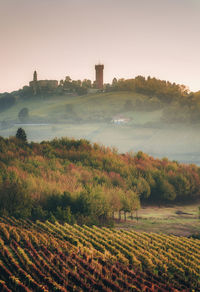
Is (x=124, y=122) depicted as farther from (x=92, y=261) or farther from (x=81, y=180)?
(x=92, y=261)

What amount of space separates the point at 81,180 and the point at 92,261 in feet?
92.0

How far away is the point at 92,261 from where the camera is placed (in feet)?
83.1

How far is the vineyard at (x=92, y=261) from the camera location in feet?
73.6

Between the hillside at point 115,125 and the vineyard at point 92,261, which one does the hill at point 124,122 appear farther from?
the vineyard at point 92,261

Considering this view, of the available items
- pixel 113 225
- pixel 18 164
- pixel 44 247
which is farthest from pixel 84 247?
pixel 18 164

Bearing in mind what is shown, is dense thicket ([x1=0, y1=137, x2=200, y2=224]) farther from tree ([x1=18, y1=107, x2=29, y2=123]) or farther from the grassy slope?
tree ([x1=18, y1=107, x2=29, y2=123])

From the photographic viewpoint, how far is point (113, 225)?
39.2 meters

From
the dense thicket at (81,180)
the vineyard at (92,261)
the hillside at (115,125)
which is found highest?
the hillside at (115,125)

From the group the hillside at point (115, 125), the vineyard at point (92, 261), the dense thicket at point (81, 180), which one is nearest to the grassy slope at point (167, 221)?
the dense thicket at point (81, 180)

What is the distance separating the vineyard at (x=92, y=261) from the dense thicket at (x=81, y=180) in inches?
246

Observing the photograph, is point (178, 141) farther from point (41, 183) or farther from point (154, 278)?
point (154, 278)

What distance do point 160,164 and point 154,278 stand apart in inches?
1767

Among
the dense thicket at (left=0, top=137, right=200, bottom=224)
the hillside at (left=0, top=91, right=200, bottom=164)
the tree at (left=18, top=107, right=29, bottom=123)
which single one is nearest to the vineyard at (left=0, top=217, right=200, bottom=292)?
the dense thicket at (left=0, top=137, right=200, bottom=224)

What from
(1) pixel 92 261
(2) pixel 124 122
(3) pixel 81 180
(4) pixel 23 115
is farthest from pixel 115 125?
(1) pixel 92 261
